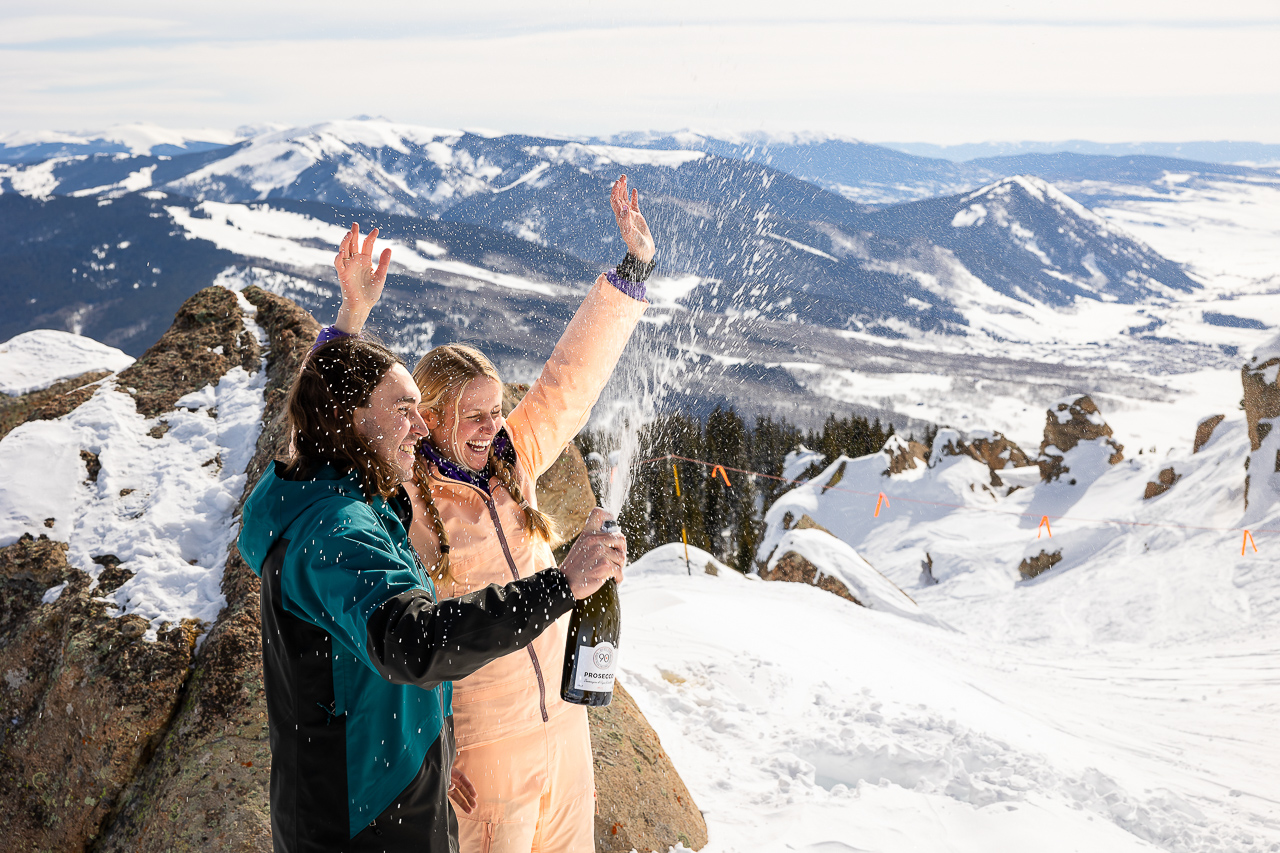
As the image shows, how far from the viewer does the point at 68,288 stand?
196 metres

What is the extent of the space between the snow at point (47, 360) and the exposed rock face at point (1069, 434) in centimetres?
3684

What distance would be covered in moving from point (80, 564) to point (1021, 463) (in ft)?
153

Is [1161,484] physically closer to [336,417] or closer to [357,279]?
[357,279]

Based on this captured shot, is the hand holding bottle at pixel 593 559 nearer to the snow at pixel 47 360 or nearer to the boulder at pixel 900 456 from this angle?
the snow at pixel 47 360

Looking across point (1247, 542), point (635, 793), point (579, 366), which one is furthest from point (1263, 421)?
point (579, 366)

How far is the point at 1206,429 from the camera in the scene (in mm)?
30109

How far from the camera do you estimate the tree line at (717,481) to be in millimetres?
37781

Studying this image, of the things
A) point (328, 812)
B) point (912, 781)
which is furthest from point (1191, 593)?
point (328, 812)

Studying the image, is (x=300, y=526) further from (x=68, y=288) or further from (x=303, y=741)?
Result: (x=68, y=288)

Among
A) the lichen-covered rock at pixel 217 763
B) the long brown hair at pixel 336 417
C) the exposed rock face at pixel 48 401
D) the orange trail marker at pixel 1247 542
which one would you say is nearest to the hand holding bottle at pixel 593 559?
the long brown hair at pixel 336 417

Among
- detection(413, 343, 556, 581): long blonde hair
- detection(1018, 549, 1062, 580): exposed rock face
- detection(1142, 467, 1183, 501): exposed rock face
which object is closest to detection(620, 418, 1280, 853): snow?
detection(413, 343, 556, 581): long blonde hair

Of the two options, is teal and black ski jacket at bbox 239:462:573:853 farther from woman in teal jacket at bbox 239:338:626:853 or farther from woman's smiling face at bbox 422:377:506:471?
woman's smiling face at bbox 422:377:506:471

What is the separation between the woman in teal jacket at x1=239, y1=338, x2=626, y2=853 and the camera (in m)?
1.60

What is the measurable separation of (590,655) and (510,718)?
329mm
